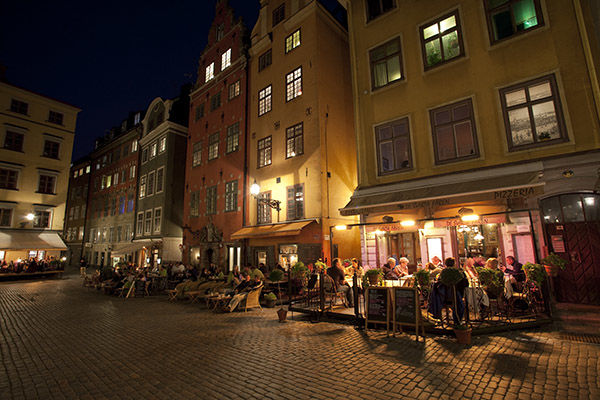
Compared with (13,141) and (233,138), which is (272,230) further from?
(13,141)

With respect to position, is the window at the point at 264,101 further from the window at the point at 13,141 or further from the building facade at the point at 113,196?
the window at the point at 13,141

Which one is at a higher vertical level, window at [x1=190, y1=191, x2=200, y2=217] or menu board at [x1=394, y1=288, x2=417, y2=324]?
window at [x1=190, y1=191, x2=200, y2=217]

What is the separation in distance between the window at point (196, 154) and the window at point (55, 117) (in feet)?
53.0

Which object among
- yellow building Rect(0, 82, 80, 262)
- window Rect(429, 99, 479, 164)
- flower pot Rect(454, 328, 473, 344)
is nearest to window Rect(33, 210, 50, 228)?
yellow building Rect(0, 82, 80, 262)

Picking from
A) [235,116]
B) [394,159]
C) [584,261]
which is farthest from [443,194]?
[235,116]

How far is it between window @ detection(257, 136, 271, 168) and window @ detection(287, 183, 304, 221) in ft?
9.98

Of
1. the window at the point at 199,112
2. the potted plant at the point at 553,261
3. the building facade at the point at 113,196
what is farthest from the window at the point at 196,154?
the potted plant at the point at 553,261

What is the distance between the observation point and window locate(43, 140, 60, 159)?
28652mm

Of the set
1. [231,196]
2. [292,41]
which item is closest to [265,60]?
[292,41]

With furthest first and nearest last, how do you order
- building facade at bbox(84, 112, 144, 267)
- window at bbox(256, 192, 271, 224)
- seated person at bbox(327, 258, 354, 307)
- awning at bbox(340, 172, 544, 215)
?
building facade at bbox(84, 112, 144, 267), window at bbox(256, 192, 271, 224), seated person at bbox(327, 258, 354, 307), awning at bbox(340, 172, 544, 215)

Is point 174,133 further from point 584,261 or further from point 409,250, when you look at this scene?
point 584,261

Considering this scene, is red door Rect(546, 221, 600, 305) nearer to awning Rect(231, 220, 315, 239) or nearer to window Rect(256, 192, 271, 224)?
awning Rect(231, 220, 315, 239)

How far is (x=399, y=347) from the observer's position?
644 centimetres

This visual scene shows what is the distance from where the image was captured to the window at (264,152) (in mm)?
18812
